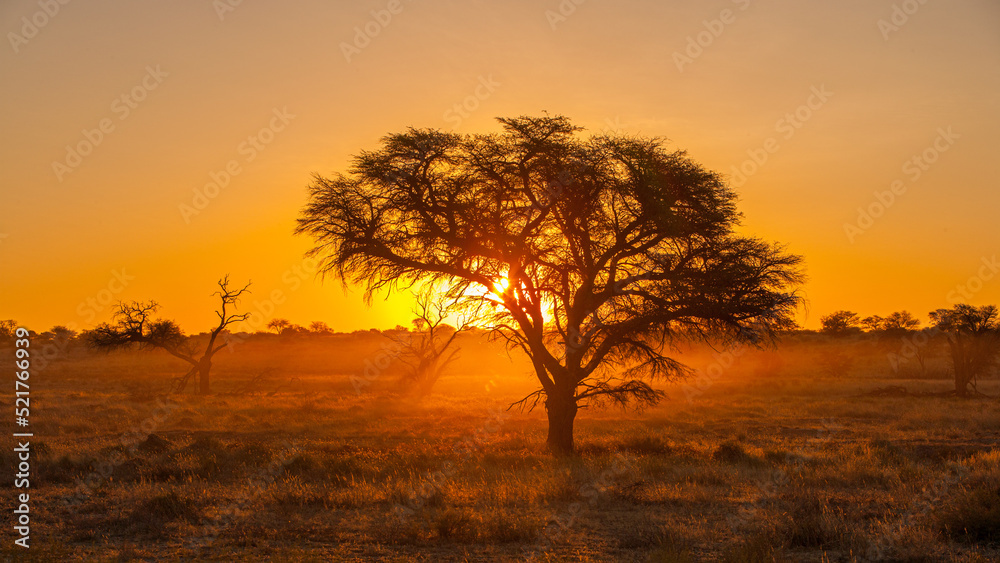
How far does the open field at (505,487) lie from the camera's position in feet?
29.7

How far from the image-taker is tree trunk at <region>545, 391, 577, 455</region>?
17562 millimetres

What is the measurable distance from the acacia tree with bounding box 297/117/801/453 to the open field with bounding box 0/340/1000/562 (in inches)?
136

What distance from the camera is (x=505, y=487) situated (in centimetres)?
1238

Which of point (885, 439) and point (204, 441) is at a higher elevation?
point (204, 441)

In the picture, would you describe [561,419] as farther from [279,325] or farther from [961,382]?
[279,325]

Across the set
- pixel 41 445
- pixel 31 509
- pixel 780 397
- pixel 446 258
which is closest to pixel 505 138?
pixel 446 258

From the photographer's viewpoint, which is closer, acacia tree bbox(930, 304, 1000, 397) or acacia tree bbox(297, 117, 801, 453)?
acacia tree bbox(297, 117, 801, 453)

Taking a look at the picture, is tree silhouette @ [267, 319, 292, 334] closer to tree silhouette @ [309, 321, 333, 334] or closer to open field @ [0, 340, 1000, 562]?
tree silhouette @ [309, 321, 333, 334]

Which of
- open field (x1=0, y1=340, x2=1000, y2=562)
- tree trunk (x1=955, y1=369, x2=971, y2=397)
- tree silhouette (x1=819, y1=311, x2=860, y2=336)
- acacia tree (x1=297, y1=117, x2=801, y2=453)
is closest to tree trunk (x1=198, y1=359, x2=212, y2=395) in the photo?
open field (x1=0, y1=340, x2=1000, y2=562)

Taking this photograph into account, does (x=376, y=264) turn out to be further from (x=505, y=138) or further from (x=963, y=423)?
(x=963, y=423)

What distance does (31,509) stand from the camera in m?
11.1

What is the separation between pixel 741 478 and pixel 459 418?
51.5ft

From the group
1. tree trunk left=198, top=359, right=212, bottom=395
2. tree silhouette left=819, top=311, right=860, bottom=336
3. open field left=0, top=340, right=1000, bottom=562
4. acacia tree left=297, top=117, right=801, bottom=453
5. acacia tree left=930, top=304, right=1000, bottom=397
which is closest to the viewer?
open field left=0, top=340, right=1000, bottom=562

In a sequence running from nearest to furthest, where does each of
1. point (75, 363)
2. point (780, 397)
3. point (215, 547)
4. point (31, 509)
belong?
point (215, 547)
point (31, 509)
point (780, 397)
point (75, 363)
